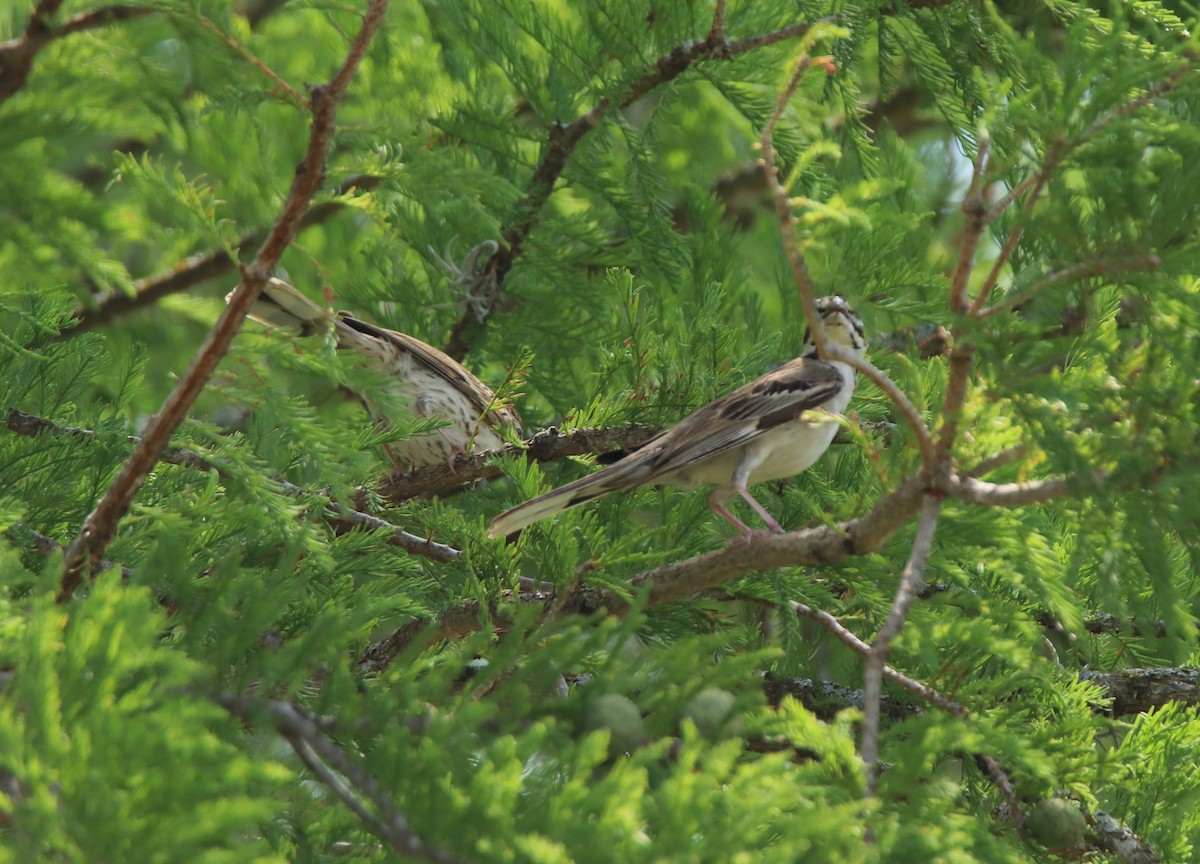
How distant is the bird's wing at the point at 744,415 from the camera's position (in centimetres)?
438

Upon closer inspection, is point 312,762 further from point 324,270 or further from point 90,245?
point 90,245

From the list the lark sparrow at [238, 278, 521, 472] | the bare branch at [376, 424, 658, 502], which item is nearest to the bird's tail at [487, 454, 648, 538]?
the bare branch at [376, 424, 658, 502]

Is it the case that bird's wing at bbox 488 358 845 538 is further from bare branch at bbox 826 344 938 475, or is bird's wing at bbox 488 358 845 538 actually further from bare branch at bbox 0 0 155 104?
bare branch at bbox 0 0 155 104

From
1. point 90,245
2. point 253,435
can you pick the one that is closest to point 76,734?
point 90,245

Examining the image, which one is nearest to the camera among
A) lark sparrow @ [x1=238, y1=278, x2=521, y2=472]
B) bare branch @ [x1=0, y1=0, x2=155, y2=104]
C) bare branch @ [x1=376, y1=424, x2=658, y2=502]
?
bare branch @ [x1=0, y1=0, x2=155, y2=104]

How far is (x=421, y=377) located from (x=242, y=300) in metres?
3.77

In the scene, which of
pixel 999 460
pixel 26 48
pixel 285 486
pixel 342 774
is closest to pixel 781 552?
pixel 999 460

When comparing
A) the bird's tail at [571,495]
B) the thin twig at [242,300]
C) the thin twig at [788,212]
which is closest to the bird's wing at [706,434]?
the bird's tail at [571,495]

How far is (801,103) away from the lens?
5680 mm

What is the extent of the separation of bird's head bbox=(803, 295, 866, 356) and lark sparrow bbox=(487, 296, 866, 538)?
1 cm

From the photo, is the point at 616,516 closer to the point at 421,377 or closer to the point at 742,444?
the point at 742,444

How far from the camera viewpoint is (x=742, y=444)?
457 centimetres

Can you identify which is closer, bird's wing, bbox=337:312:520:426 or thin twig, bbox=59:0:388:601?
thin twig, bbox=59:0:388:601

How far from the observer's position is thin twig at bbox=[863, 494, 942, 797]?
7.28ft
